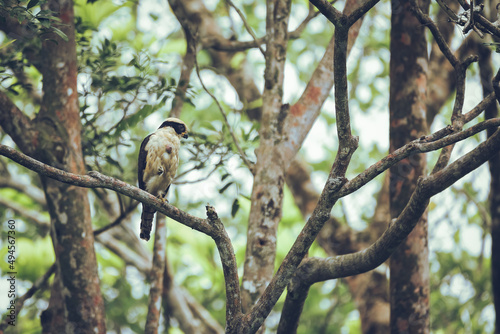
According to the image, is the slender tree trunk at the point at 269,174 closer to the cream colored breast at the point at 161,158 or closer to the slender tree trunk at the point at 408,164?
the cream colored breast at the point at 161,158

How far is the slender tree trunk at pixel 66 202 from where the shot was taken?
440cm

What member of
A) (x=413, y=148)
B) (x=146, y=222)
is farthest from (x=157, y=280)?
(x=413, y=148)

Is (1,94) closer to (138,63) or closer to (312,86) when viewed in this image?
(138,63)

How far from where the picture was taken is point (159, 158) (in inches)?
210

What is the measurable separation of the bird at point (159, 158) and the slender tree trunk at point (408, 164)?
2.17 meters

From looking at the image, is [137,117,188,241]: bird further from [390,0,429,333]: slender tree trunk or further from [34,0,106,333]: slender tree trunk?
[390,0,429,333]: slender tree trunk

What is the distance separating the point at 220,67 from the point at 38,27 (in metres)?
4.19

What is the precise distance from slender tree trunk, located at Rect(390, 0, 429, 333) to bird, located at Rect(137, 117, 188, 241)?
217 centimetres

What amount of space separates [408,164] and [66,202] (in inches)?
128

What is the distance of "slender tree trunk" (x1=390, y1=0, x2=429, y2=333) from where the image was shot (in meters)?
5.07

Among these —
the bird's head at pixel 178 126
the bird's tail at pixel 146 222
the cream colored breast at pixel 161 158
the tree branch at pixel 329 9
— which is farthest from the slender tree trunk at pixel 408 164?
the bird's tail at pixel 146 222

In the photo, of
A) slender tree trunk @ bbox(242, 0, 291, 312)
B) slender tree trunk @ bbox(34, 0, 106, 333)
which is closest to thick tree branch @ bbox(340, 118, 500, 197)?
slender tree trunk @ bbox(242, 0, 291, 312)

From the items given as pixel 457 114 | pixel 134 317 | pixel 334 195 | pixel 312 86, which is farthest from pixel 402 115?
pixel 134 317

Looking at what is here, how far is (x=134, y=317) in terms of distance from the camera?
7676 mm
